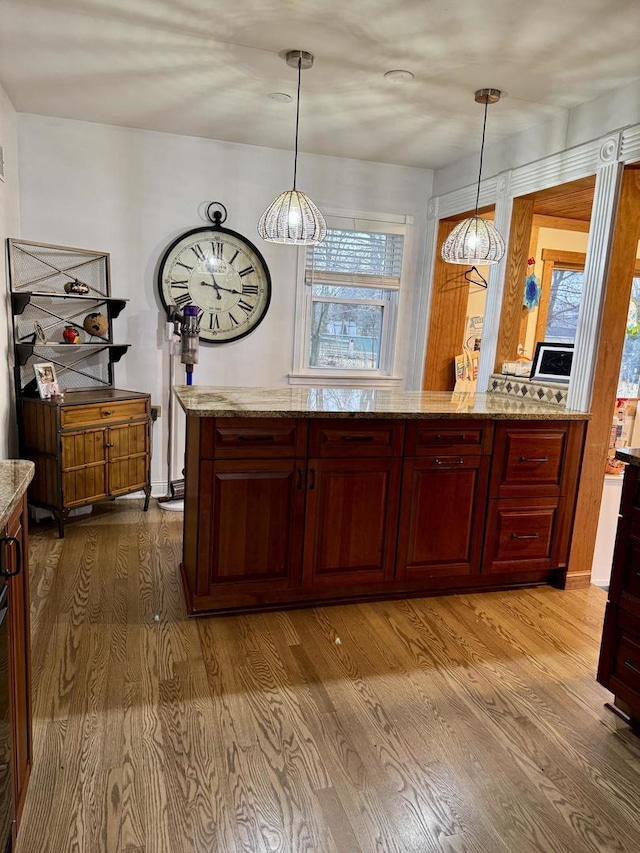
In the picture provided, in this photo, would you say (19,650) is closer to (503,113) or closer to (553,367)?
(553,367)

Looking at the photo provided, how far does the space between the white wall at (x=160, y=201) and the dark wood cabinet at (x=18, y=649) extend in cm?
285

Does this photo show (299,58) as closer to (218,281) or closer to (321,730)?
(218,281)

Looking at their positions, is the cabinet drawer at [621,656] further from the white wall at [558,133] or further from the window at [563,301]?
the window at [563,301]

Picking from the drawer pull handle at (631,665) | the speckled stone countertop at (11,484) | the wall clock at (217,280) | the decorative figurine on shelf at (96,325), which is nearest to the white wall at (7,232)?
the decorative figurine on shelf at (96,325)

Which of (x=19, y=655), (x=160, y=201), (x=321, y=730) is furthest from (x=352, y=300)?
(x=19, y=655)

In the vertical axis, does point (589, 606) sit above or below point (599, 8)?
below

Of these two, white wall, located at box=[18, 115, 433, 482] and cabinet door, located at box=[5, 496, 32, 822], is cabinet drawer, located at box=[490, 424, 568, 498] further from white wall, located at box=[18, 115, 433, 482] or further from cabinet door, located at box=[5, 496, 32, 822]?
cabinet door, located at box=[5, 496, 32, 822]

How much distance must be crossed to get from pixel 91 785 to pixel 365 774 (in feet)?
2.59

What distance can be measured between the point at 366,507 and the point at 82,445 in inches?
71.3

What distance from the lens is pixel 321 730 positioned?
1979 millimetres

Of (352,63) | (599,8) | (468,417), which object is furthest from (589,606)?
(352,63)

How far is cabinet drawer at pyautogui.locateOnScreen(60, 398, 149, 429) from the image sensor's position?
3.44 meters

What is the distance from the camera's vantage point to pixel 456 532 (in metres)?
2.95

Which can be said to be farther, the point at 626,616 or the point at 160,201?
the point at 160,201
